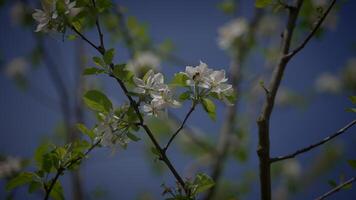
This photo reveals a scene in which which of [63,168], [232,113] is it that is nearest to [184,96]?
[63,168]

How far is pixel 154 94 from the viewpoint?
111cm

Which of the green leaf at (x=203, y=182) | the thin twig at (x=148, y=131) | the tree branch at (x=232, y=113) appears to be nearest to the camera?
the thin twig at (x=148, y=131)

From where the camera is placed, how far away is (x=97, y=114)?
1184 millimetres

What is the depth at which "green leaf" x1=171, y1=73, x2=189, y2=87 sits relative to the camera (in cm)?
112

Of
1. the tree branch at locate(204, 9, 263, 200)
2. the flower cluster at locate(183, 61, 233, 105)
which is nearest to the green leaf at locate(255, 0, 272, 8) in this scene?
the flower cluster at locate(183, 61, 233, 105)

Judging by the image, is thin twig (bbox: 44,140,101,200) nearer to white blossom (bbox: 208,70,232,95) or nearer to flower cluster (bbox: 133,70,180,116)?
flower cluster (bbox: 133,70,180,116)

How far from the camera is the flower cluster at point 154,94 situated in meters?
1.10

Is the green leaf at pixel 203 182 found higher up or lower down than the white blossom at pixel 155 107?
lower down

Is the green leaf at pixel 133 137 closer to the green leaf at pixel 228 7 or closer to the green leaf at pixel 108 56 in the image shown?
the green leaf at pixel 108 56

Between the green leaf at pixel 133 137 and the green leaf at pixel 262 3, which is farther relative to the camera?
the green leaf at pixel 262 3

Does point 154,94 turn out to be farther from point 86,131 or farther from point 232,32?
point 232,32

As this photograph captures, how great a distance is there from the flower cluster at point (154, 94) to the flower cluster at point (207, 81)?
72 mm

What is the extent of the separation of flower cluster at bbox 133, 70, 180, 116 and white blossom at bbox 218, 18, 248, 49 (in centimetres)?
224

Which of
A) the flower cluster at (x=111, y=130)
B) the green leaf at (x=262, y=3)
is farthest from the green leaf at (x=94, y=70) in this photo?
the green leaf at (x=262, y=3)
